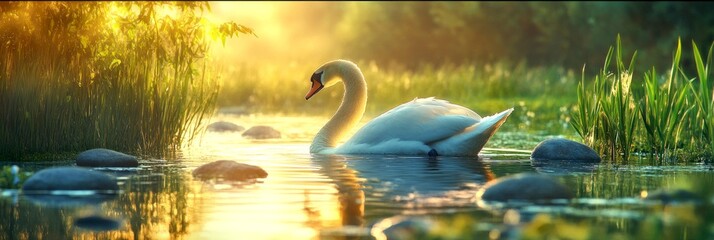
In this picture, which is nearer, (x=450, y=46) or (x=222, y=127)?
(x=222, y=127)

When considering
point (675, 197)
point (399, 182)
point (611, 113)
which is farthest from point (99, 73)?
point (675, 197)

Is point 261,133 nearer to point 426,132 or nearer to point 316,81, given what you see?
point 316,81

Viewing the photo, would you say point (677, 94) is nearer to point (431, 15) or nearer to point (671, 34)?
point (671, 34)

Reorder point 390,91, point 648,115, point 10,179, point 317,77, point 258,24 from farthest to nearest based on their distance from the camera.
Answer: point 258,24 → point 390,91 → point 317,77 → point 648,115 → point 10,179

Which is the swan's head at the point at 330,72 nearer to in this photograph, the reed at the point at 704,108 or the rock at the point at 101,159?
the rock at the point at 101,159

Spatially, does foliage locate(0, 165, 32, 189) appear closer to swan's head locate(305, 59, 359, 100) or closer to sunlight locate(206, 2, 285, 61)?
swan's head locate(305, 59, 359, 100)

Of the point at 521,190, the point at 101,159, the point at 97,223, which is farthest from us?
the point at 101,159

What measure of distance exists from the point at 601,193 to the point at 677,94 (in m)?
4.14

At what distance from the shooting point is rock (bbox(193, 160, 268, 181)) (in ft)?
39.0

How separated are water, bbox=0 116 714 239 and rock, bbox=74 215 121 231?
0.01 meters

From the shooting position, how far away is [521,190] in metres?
9.69

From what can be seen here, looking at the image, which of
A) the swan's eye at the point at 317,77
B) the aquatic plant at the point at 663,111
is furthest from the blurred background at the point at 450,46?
the aquatic plant at the point at 663,111

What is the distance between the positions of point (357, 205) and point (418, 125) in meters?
5.16

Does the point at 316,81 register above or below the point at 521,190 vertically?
above
